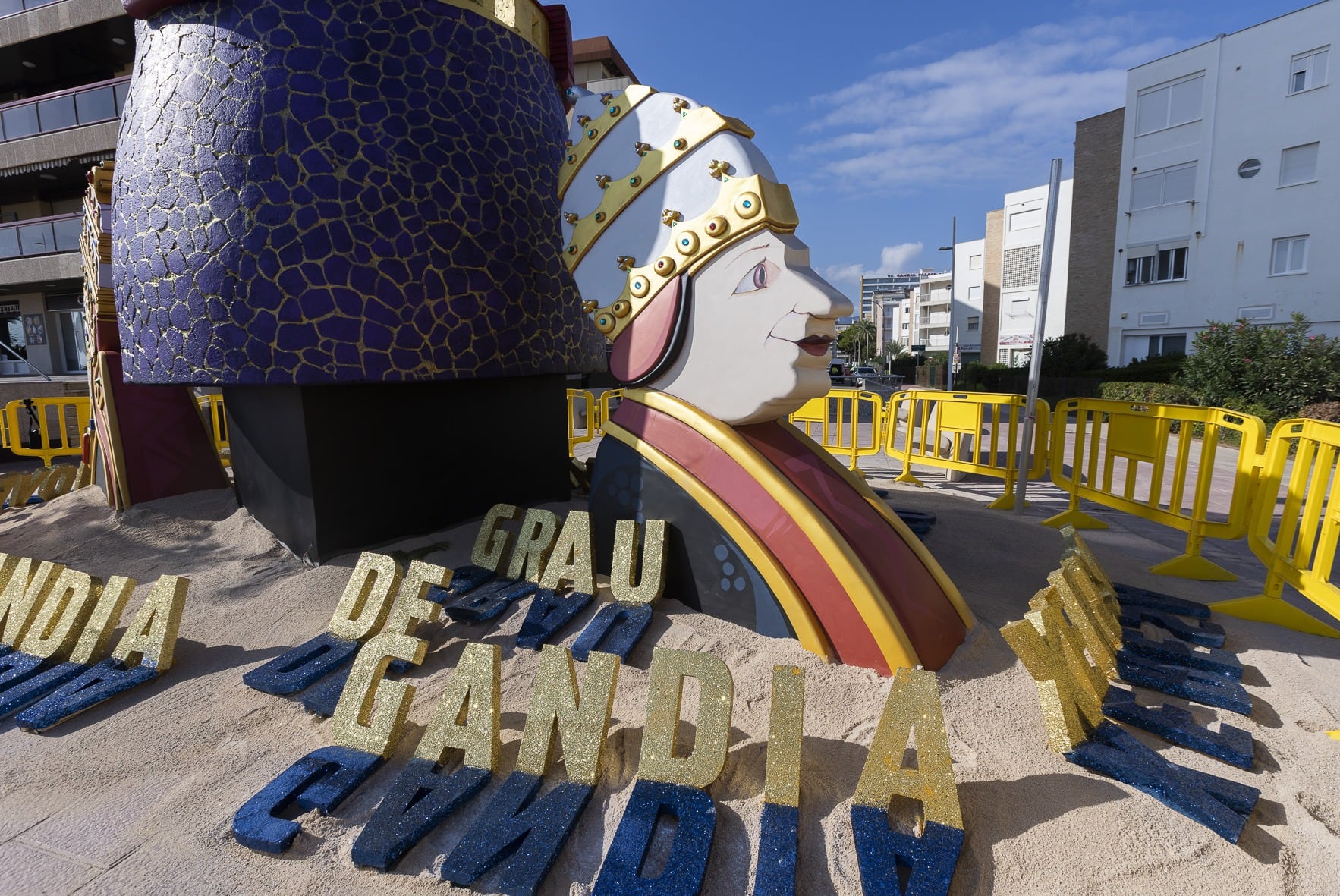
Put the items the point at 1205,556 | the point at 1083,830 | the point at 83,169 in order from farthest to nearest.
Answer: the point at 83,169 → the point at 1205,556 → the point at 1083,830

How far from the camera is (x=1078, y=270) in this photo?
82.6ft

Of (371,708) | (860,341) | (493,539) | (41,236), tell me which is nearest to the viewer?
(371,708)

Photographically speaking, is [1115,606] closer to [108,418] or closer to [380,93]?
[380,93]

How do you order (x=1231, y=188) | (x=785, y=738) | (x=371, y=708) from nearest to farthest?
(x=785, y=738)
(x=371, y=708)
(x=1231, y=188)

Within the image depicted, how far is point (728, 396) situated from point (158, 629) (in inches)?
→ 130

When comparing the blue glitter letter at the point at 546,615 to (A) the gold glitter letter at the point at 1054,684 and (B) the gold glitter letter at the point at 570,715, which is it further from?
(A) the gold glitter letter at the point at 1054,684

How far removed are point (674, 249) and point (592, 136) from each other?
1035 mm

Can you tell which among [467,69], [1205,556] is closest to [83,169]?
[467,69]

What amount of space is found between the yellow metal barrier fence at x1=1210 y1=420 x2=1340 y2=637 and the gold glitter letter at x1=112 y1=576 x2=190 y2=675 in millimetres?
5866

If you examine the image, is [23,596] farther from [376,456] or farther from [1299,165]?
[1299,165]

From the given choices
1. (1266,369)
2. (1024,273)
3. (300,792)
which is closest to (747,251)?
(300,792)

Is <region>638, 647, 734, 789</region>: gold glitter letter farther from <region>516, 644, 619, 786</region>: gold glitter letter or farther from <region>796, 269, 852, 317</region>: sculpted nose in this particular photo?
<region>796, 269, 852, 317</region>: sculpted nose

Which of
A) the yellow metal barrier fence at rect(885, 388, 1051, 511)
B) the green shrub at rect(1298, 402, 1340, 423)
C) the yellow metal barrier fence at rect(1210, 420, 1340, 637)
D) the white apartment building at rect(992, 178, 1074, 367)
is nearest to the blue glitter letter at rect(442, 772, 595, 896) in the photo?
the yellow metal barrier fence at rect(1210, 420, 1340, 637)

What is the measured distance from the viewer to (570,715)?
2.56m
